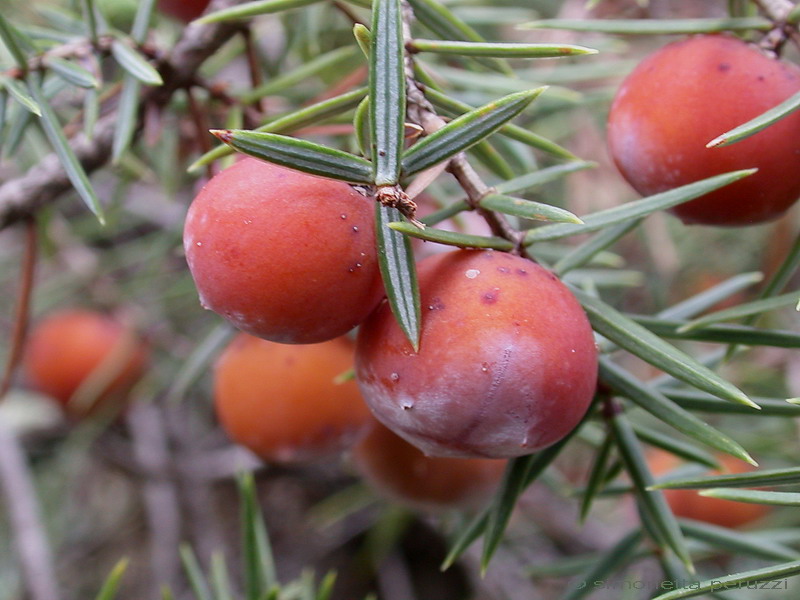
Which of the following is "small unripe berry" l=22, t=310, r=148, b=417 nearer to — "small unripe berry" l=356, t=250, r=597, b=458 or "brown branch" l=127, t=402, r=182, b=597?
"brown branch" l=127, t=402, r=182, b=597

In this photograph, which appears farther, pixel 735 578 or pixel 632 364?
pixel 632 364

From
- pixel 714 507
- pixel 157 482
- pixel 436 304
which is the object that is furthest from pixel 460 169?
pixel 157 482

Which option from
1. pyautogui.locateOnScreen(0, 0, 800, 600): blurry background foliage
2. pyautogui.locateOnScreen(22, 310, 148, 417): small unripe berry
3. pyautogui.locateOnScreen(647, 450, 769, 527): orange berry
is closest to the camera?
pyautogui.locateOnScreen(0, 0, 800, 600): blurry background foliage

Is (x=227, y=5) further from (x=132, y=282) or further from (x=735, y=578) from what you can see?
(x=132, y=282)

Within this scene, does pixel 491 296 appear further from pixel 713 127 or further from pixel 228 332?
pixel 228 332

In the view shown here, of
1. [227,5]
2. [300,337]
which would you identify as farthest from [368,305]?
[227,5]

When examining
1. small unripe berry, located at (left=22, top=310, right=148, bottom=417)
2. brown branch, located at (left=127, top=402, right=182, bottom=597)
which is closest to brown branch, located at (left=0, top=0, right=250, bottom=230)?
small unripe berry, located at (left=22, top=310, right=148, bottom=417)
